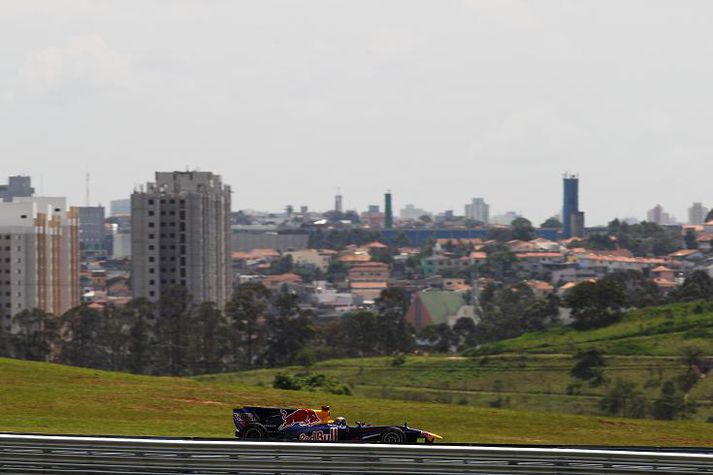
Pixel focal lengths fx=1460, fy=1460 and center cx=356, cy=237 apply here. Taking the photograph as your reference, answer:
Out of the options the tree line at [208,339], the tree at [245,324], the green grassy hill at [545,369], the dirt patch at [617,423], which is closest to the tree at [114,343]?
the tree line at [208,339]

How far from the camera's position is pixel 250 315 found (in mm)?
143750

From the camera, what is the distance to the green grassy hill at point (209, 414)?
46625 mm

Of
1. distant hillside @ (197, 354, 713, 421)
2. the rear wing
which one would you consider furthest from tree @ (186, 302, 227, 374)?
Result: the rear wing

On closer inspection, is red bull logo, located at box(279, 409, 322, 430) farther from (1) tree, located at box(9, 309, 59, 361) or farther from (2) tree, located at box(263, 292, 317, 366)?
(1) tree, located at box(9, 309, 59, 361)

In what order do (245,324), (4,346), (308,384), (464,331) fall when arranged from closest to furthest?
1. (308,384)
2. (4,346)
3. (245,324)
4. (464,331)

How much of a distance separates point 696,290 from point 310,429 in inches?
5442

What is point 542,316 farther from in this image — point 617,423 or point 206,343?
point 617,423

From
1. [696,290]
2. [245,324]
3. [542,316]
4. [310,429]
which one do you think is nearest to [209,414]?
[310,429]

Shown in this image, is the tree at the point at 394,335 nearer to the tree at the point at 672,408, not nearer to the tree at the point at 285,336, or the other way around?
the tree at the point at 285,336

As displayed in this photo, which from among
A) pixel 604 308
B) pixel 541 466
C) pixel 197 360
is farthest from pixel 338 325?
pixel 541 466

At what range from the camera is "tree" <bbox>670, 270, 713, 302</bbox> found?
16550 centimetres

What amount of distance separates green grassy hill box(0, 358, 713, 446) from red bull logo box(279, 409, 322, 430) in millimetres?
7638

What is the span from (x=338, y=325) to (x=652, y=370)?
187 ft

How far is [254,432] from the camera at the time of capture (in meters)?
36.9
